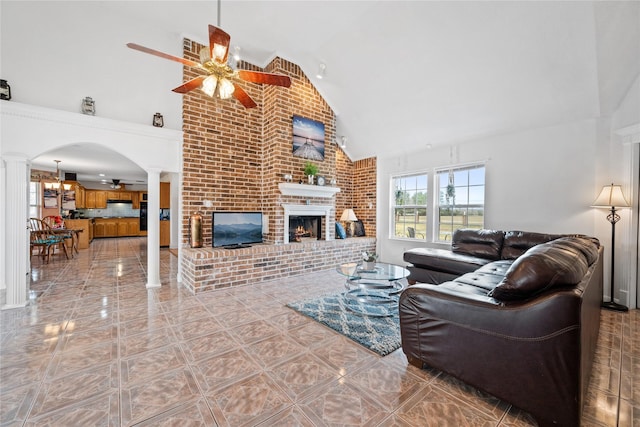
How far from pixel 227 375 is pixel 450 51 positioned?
14.4 ft

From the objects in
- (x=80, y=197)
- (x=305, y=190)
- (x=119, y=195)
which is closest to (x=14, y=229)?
(x=305, y=190)

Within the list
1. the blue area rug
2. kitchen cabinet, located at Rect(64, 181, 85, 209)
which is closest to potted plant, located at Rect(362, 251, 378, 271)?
the blue area rug

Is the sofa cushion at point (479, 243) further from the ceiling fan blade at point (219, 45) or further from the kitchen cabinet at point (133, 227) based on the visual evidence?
the kitchen cabinet at point (133, 227)

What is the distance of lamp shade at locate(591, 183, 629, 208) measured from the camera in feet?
10.2

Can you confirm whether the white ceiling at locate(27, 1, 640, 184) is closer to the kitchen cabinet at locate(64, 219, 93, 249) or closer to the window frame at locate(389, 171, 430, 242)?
the window frame at locate(389, 171, 430, 242)

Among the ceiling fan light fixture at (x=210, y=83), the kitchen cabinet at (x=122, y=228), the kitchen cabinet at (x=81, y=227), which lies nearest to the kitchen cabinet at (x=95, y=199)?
the kitchen cabinet at (x=122, y=228)

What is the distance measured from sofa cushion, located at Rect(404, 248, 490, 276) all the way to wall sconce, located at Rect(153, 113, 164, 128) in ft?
14.1

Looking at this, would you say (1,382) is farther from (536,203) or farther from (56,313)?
(536,203)

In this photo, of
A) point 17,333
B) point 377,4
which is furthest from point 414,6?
point 17,333

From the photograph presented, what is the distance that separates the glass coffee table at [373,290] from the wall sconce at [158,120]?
338cm

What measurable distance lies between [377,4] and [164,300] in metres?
4.62

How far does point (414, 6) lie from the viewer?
3189 millimetres

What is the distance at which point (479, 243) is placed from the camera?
4.00 m

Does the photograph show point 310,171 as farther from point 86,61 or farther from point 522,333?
point 522,333
